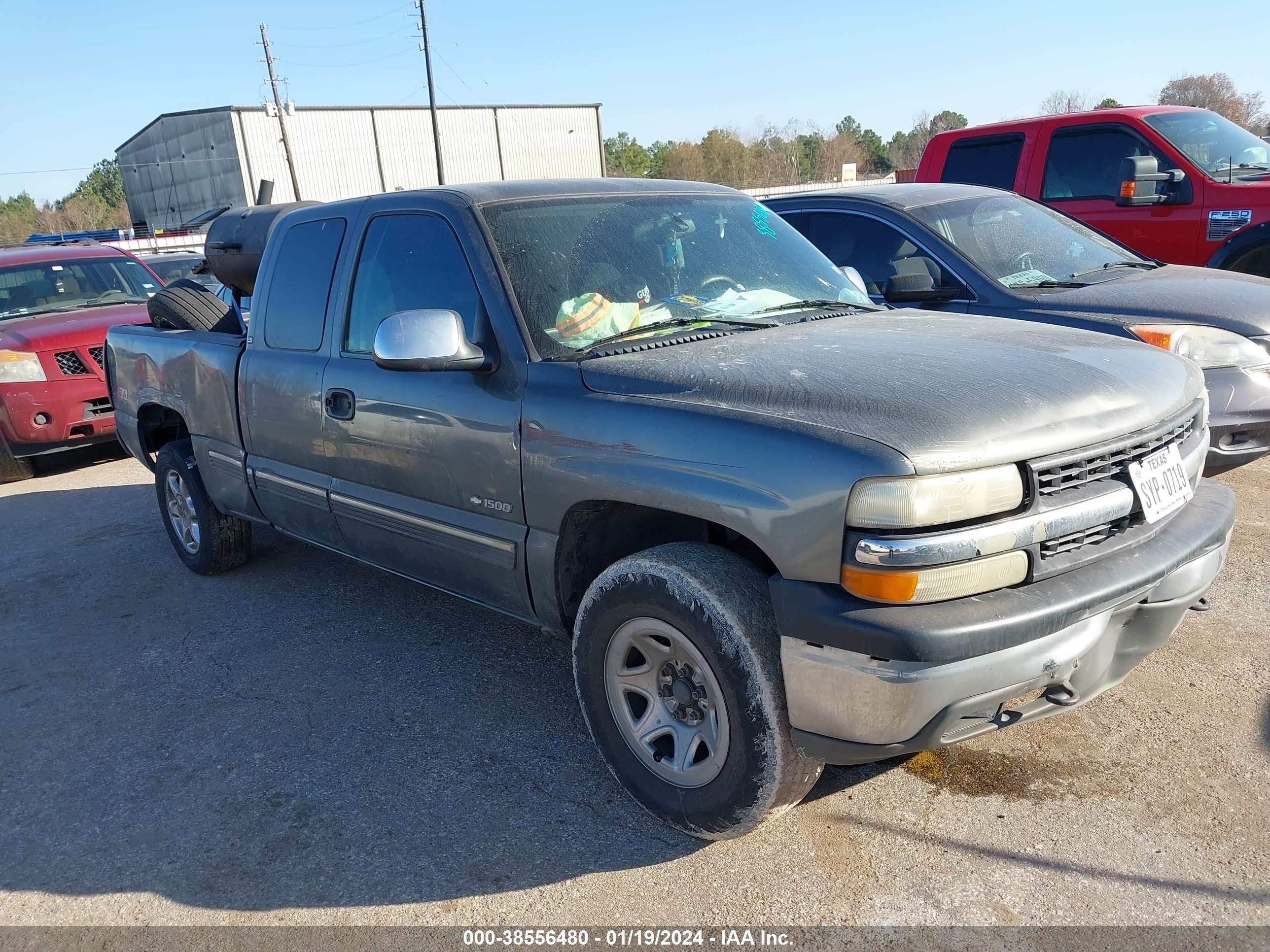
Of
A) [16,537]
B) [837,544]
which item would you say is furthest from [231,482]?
[837,544]

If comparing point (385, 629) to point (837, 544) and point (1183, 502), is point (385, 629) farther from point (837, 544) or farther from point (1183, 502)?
point (1183, 502)

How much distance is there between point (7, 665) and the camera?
4496mm

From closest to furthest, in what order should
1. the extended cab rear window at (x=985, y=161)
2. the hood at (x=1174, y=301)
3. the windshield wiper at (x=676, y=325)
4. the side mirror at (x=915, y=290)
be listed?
the windshield wiper at (x=676, y=325) < the hood at (x=1174, y=301) < the side mirror at (x=915, y=290) < the extended cab rear window at (x=985, y=161)

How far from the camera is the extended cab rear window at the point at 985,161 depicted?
7883 mm

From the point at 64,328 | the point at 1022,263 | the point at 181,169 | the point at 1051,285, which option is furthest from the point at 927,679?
the point at 181,169

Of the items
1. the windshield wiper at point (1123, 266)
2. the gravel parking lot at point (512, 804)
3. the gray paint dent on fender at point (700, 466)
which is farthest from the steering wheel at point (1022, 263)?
the gray paint dent on fender at point (700, 466)

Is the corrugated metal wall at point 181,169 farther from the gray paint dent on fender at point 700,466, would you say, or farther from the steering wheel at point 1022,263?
the gray paint dent on fender at point 700,466

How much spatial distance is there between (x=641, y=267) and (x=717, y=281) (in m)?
0.30

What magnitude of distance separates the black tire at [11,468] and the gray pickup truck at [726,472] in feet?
17.7

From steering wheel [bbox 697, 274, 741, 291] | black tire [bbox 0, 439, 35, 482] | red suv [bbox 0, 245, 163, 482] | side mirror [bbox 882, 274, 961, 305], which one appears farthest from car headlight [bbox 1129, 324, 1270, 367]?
black tire [bbox 0, 439, 35, 482]

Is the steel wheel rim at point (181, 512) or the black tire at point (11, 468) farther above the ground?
the steel wheel rim at point (181, 512)

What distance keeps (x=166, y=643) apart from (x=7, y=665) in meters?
0.69

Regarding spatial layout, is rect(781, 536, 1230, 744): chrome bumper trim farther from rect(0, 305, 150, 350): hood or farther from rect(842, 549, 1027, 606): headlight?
rect(0, 305, 150, 350): hood

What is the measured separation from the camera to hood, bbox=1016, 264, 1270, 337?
15.7 ft
